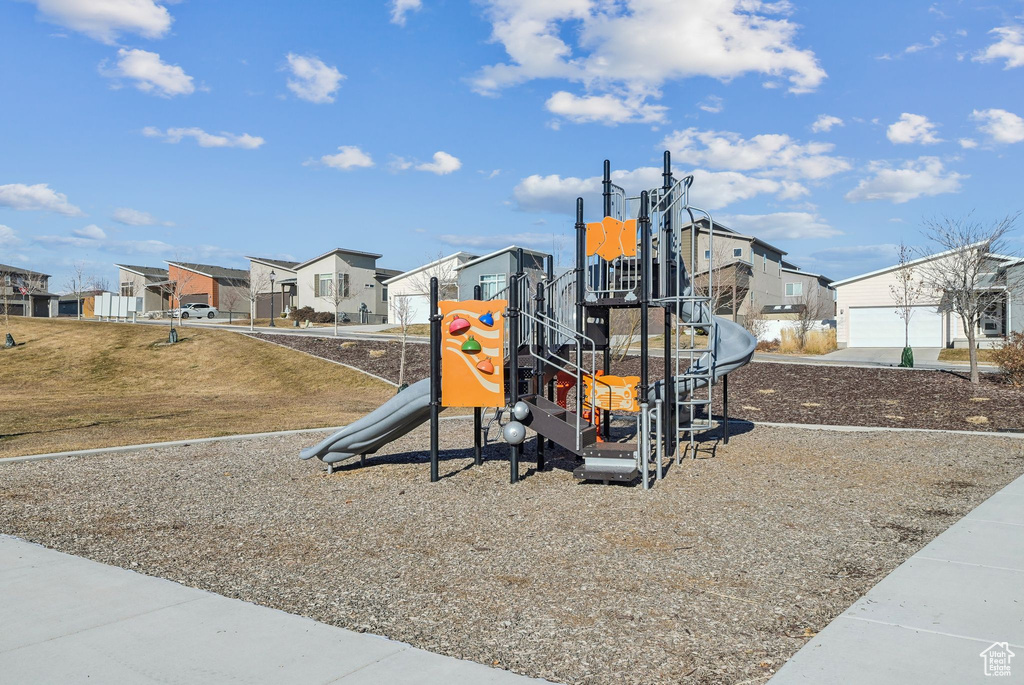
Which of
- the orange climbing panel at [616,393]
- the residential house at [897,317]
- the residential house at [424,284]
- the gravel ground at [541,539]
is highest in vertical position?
the residential house at [424,284]

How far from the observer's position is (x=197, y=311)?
207 feet

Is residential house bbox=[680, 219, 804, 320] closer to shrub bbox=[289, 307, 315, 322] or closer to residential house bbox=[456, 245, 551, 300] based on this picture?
residential house bbox=[456, 245, 551, 300]

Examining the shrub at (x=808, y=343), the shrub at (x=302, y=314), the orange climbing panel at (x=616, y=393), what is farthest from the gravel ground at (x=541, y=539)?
the shrub at (x=302, y=314)

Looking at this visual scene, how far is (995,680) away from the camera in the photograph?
395cm

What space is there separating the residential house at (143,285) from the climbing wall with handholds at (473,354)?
224 ft

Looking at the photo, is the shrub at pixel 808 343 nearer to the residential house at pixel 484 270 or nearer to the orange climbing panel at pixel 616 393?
the residential house at pixel 484 270

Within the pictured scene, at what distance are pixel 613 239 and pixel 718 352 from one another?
2.75m

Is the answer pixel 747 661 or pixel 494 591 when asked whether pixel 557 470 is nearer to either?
pixel 494 591

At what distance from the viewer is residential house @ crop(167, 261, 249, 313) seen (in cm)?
6875

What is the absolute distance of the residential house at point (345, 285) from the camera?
59.9 metres

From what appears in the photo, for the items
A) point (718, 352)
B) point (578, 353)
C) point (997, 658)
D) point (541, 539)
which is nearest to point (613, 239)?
point (578, 353)

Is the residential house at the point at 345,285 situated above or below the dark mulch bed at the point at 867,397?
above

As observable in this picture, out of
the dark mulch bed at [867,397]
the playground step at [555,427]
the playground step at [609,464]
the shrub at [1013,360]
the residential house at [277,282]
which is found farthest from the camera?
the residential house at [277,282]

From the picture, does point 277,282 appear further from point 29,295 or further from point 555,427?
point 555,427
